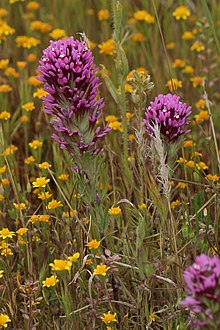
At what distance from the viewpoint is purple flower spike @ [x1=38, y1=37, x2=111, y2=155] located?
1.91 meters

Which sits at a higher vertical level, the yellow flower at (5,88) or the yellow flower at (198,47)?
the yellow flower at (198,47)

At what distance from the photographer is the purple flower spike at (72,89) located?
6.27 feet

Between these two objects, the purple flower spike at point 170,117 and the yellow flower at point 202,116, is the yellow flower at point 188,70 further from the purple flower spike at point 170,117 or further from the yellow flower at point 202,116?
the purple flower spike at point 170,117

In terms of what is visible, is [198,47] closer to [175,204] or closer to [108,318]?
[175,204]

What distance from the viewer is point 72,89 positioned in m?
1.95

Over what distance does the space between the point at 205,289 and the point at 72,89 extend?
753 millimetres

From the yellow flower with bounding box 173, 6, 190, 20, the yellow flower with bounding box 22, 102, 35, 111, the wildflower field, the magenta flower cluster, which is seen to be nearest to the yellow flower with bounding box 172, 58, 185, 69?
the yellow flower with bounding box 173, 6, 190, 20

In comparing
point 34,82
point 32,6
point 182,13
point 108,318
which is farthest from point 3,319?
point 32,6

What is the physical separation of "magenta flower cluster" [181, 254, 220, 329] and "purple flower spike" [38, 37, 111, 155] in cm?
65

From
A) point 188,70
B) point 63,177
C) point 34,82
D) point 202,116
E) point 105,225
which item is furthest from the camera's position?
point 188,70

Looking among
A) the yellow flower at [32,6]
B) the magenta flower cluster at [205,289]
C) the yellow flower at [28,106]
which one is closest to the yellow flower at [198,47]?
the yellow flower at [28,106]

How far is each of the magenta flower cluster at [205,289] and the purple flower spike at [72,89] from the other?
2.13 feet

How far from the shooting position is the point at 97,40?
3.73m

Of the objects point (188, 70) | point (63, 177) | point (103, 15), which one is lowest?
point (63, 177)
